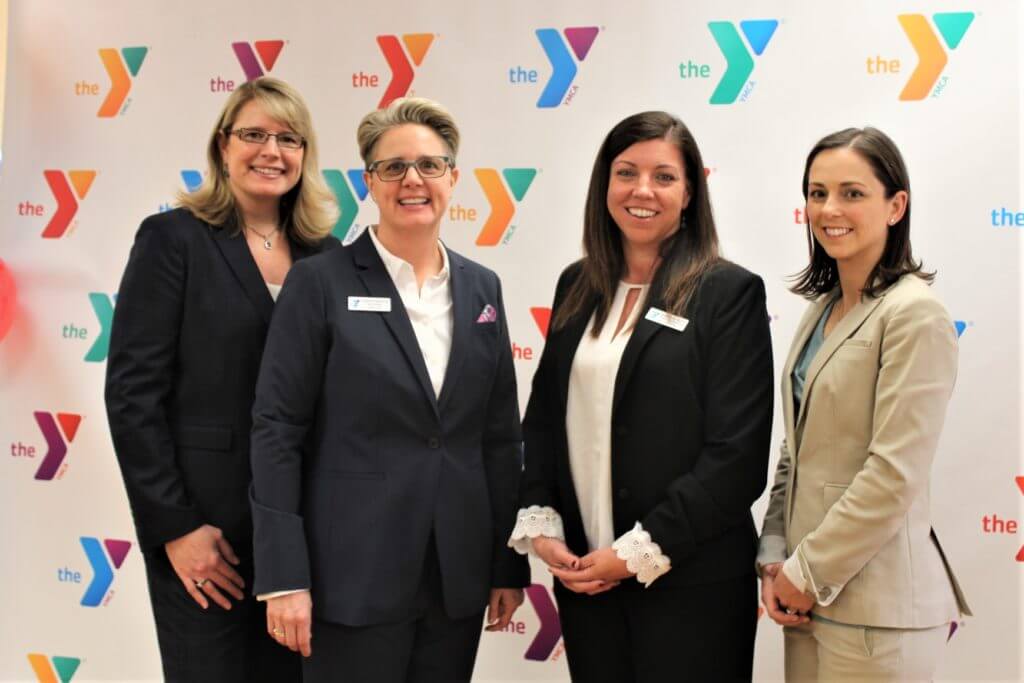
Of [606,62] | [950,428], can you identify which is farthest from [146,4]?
Answer: [950,428]

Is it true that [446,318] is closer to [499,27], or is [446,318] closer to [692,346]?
[692,346]

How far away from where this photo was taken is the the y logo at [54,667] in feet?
12.2

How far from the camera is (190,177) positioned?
351cm

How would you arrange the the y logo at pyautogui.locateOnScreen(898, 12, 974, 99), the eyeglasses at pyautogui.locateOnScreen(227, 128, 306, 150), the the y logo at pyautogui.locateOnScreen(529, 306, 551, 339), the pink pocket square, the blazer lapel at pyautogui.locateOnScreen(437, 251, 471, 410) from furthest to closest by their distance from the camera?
the the y logo at pyautogui.locateOnScreen(529, 306, 551, 339), the the y logo at pyautogui.locateOnScreen(898, 12, 974, 99), the eyeglasses at pyautogui.locateOnScreen(227, 128, 306, 150), the pink pocket square, the blazer lapel at pyautogui.locateOnScreen(437, 251, 471, 410)

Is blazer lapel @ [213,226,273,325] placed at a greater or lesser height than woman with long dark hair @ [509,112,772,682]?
greater

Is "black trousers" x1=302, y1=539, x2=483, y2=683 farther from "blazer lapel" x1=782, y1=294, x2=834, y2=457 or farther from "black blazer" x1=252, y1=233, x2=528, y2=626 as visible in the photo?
"blazer lapel" x1=782, y1=294, x2=834, y2=457

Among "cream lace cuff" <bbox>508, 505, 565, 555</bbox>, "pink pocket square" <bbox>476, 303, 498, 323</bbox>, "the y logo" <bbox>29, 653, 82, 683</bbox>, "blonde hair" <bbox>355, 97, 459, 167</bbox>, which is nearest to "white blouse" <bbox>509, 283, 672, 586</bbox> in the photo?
"cream lace cuff" <bbox>508, 505, 565, 555</bbox>

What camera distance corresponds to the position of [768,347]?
6.35 ft

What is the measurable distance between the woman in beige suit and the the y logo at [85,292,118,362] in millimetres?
2714

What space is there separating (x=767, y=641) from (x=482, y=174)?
1.90m

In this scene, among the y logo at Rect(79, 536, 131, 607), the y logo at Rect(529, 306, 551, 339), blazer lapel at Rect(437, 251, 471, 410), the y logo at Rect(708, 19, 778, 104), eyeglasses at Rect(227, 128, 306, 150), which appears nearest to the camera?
blazer lapel at Rect(437, 251, 471, 410)

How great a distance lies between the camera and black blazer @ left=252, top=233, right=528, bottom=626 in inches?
73.5

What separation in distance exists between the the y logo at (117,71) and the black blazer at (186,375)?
1.66 metres

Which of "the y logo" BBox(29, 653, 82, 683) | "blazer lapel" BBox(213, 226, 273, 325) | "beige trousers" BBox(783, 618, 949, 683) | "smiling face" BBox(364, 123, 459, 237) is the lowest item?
"the y logo" BBox(29, 653, 82, 683)
